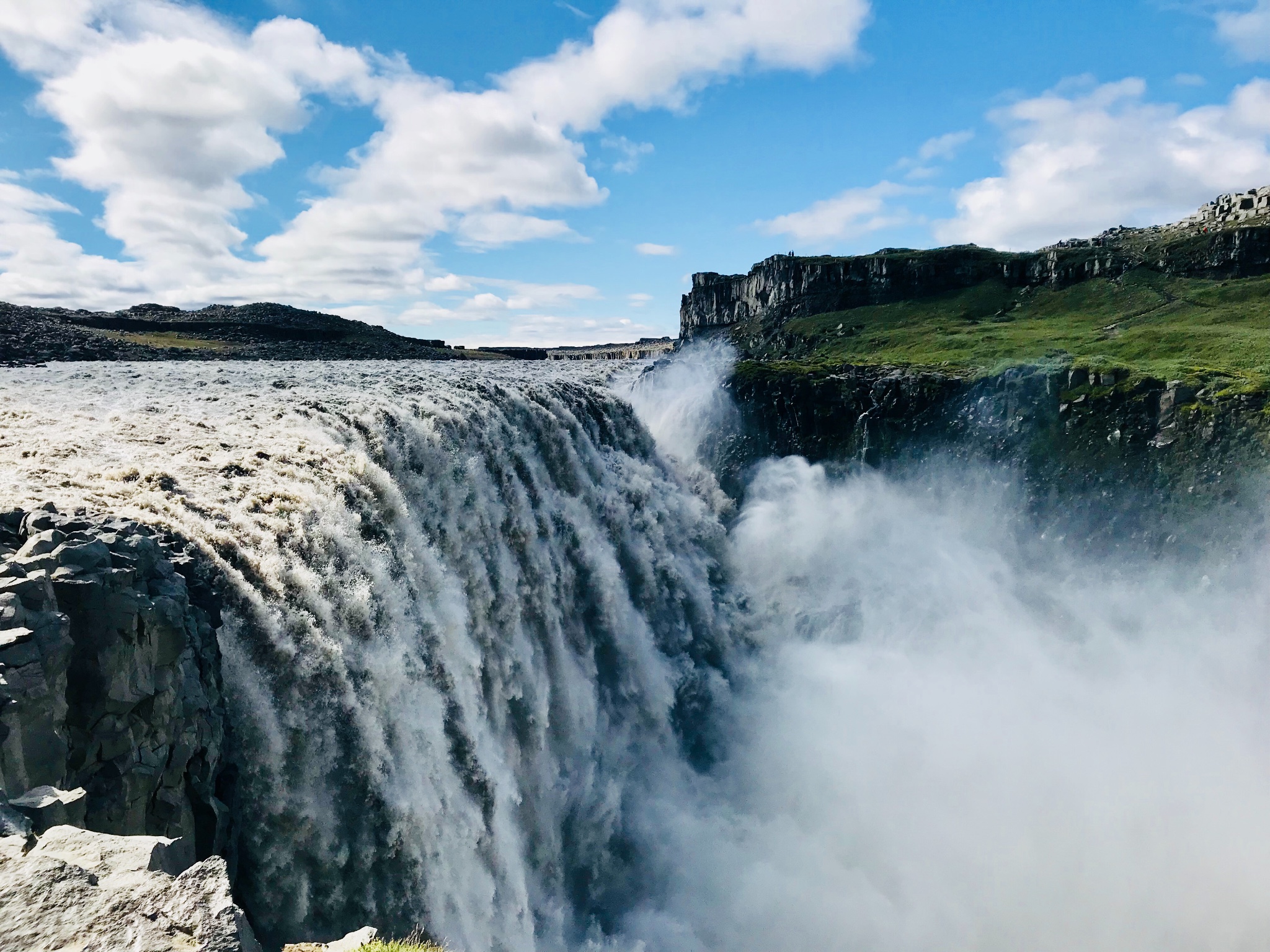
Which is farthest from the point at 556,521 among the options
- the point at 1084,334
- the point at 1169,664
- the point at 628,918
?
the point at 1084,334

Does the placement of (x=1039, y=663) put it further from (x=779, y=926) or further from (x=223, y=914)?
(x=223, y=914)

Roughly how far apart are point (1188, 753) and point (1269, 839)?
586 centimetres

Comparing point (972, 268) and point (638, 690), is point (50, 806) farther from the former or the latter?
point (972, 268)

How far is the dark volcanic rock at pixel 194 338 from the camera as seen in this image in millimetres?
51031

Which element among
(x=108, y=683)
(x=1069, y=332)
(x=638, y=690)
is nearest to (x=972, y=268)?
(x=1069, y=332)

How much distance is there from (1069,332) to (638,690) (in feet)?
219

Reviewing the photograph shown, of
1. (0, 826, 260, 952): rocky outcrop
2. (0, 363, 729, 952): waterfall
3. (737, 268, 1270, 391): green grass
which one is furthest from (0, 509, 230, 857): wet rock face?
(737, 268, 1270, 391): green grass

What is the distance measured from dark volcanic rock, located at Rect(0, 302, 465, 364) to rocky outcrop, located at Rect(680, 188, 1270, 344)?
2439 inches

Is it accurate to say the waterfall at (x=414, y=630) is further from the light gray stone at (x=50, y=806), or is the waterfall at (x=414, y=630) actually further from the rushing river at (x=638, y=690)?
the light gray stone at (x=50, y=806)

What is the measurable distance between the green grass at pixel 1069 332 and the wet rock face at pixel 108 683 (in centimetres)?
Result: 5429

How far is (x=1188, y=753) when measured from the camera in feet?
107

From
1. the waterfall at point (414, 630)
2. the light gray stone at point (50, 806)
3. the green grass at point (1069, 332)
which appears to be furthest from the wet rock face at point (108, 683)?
the green grass at point (1069, 332)

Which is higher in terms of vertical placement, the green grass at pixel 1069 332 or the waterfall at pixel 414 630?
the green grass at pixel 1069 332

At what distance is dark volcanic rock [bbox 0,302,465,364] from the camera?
51.0 meters
